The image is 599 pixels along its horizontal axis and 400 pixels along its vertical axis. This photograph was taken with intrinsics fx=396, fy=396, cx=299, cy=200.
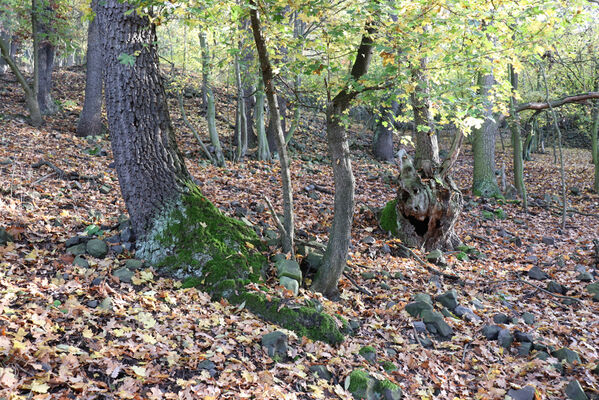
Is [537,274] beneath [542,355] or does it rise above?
above

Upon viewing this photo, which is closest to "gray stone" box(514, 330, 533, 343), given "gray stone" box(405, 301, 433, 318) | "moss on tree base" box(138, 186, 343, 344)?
"gray stone" box(405, 301, 433, 318)

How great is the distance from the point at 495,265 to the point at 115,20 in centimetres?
766

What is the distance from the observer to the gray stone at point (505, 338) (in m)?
5.04

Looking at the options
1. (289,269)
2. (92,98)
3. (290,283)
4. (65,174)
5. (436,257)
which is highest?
(92,98)

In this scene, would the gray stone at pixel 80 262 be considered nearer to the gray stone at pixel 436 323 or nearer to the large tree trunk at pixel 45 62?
the gray stone at pixel 436 323

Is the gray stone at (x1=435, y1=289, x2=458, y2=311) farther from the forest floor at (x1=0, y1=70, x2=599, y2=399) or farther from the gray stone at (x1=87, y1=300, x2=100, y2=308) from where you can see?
the gray stone at (x1=87, y1=300, x2=100, y2=308)

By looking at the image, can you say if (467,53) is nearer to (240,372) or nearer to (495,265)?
(240,372)

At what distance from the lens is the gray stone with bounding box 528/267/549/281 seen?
716 cm

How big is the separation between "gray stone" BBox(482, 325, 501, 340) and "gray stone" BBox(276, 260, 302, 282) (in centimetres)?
255

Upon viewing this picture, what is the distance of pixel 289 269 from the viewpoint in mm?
5379

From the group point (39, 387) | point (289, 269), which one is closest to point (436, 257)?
point (289, 269)

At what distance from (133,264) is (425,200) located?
5469 millimetres

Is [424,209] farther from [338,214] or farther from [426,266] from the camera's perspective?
[338,214]

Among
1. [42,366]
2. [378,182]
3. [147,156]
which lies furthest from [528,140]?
[42,366]
